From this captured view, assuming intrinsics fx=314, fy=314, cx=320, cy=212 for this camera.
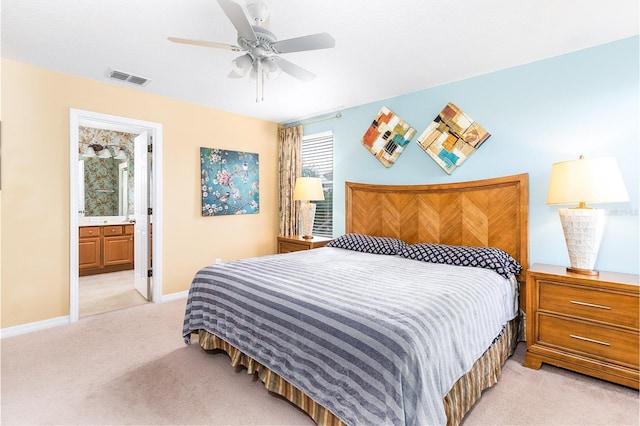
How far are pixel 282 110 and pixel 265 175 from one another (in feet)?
3.51

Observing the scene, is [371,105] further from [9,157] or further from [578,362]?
[9,157]

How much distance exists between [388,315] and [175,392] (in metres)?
1.52

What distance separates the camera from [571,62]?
268 cm

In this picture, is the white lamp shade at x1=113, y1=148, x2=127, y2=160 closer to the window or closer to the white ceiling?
the white ceiling

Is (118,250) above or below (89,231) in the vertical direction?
below

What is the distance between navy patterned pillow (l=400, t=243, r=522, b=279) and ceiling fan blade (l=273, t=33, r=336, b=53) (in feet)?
6.53

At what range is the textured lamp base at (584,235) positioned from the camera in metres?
2.26

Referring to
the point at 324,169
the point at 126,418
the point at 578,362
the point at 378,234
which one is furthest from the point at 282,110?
the point at 578,362

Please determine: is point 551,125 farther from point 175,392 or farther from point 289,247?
point 175,392

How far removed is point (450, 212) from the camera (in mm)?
3340

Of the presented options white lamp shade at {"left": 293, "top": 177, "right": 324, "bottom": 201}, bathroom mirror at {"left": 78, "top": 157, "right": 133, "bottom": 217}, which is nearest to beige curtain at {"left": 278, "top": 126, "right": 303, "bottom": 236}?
white lamp shade at {"left": 293, "top": 177, "right": 324, "bottom": 201}

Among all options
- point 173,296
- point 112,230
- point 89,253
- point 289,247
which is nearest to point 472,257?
point 289,247

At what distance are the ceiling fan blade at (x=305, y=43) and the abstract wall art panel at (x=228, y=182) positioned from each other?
257cm

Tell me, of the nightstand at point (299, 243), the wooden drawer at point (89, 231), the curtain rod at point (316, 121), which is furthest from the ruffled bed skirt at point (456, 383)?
the wooden drawer at point (89, 231)
